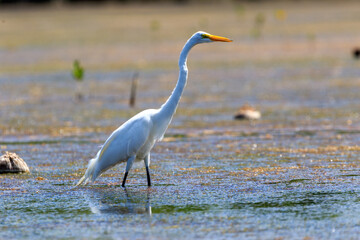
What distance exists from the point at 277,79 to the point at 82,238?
50.4ft

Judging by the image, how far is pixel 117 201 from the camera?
319 inches

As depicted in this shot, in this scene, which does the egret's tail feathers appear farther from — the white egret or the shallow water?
the shallow water

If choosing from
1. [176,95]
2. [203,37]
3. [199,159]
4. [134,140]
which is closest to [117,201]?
[134,140]

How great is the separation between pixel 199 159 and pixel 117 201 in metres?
2.65

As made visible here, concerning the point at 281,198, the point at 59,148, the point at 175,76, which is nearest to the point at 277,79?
the point at 175,76

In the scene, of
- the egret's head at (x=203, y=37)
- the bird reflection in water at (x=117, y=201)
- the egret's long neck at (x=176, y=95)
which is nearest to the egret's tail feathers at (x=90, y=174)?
the bird reflection in water at (x=117, y=201)

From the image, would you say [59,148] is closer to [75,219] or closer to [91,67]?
[75,219]

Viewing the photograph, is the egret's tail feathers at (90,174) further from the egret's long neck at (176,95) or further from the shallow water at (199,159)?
the egret's long neck at (176,95)

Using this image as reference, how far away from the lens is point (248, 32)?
37.1 metres

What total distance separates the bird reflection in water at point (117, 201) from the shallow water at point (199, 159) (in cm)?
1

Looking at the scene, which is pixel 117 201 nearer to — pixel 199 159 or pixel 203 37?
pixel 203 37

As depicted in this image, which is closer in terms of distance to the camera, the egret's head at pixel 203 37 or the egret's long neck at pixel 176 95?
the egret's long neck at pixel 176 95

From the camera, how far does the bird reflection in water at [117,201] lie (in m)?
7.67

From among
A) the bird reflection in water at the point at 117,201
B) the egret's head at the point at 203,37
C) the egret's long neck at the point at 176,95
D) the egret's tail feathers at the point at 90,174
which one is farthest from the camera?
the egret's head at the point at 203,37
